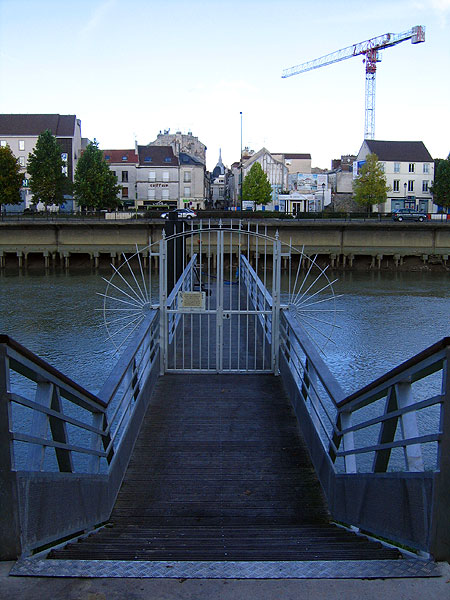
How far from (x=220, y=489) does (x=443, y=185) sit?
67.3 meters

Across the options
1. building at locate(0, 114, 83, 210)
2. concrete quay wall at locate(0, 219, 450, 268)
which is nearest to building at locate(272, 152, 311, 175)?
building at locate(0, 114, 83, 210)

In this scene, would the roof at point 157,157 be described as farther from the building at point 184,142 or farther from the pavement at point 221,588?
the pavement at point 221,588

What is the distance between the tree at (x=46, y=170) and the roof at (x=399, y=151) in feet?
115

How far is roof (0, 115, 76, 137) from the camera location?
2771 inches

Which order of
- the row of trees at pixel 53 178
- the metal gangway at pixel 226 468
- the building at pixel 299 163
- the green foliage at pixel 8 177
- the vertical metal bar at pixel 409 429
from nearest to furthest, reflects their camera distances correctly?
the metal gangway at pixel 226 468, the vertical metal bar at pixel 409 429, the green foliage at pixel 8 177, the row of trees at pixel 53 178, the building at pixel 299 163

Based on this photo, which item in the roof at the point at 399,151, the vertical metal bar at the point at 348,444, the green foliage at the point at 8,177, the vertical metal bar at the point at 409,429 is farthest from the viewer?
the roof at the point at 399,151

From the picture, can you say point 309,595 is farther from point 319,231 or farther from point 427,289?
point 319,231

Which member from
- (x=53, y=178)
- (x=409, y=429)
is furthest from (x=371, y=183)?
(x=409, y=429)

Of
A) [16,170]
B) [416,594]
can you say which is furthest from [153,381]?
[16,170]

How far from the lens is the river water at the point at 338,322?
17.5 metres

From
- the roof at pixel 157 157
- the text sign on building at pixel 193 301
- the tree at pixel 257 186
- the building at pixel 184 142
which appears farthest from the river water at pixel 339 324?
the building at pixel 184 142

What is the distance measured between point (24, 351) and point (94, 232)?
4394 centimetres

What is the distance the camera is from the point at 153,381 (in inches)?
346

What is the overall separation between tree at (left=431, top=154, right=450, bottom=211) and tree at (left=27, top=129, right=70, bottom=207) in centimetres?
3923
